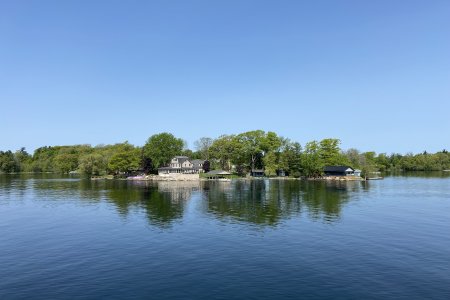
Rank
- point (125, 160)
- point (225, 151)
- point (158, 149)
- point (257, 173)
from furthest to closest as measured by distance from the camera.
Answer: point (158, 149)
point (125, 160)
point (257, 173)
point (225, 151)

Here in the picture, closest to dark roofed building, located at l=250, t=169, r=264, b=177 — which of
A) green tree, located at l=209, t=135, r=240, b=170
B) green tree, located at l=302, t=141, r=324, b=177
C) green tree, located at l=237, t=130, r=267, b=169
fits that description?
green tree, located at l=237, t=130, r=267, b=169

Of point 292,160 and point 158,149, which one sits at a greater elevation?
point 158,149

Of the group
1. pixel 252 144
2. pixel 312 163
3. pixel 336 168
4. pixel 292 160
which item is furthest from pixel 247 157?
pixel 336 168

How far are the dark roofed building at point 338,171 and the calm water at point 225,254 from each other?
10459cm

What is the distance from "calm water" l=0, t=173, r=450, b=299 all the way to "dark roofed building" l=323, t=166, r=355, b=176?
104586 millimetres

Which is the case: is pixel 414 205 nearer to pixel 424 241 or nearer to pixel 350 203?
pixel 350 203

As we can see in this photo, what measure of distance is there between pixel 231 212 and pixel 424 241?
103 feet

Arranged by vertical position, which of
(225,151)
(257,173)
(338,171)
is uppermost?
(225,151)

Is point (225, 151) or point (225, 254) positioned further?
point (225, 151)

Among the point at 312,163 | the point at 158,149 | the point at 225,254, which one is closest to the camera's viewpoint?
the point at 225,254

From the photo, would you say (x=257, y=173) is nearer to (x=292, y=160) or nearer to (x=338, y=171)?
(x=292, y=160)

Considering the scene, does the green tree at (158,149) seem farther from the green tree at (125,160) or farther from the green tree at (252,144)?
the green tree at (252,144)

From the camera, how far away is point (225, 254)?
111 feet

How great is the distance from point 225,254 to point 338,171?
475 ft
